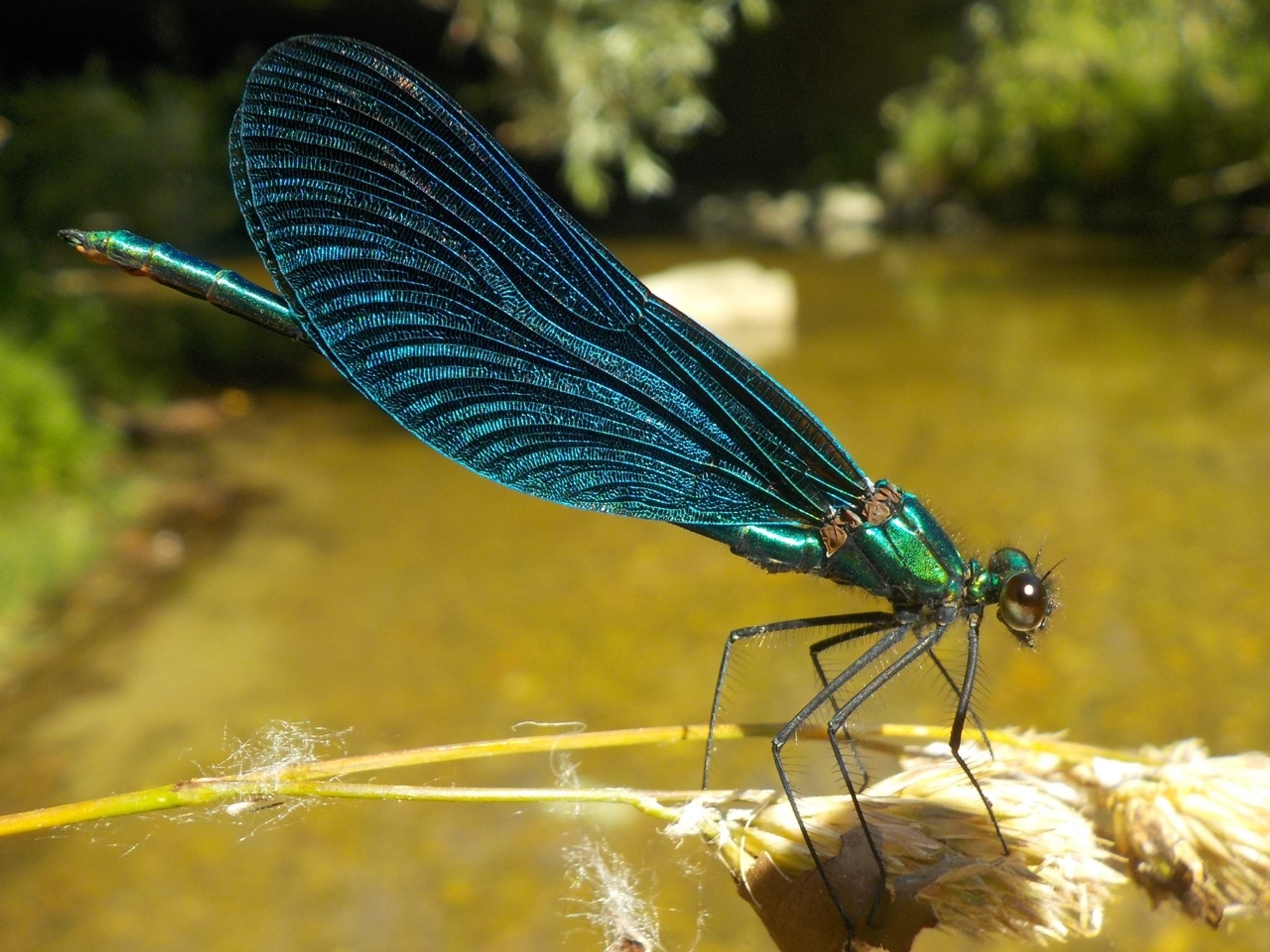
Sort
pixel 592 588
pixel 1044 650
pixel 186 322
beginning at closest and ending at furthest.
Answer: pixel 1044 650
pixel 592 588
pixel 186 322

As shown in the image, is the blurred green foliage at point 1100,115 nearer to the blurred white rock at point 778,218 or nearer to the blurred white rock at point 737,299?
the blurred white rock at point 778,218

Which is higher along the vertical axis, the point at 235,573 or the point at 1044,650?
the point at 235,573

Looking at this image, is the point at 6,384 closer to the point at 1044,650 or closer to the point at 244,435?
the point at 244,435

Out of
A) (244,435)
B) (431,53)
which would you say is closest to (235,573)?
(244,435)

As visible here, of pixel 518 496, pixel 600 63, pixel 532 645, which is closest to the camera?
pixel 532 645

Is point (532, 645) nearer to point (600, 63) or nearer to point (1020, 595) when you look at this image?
point (1020, 595)

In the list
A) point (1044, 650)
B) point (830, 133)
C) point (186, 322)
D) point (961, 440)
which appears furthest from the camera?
point (830, 133)

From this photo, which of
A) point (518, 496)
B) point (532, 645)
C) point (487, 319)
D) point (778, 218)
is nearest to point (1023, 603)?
point (487, 319)
